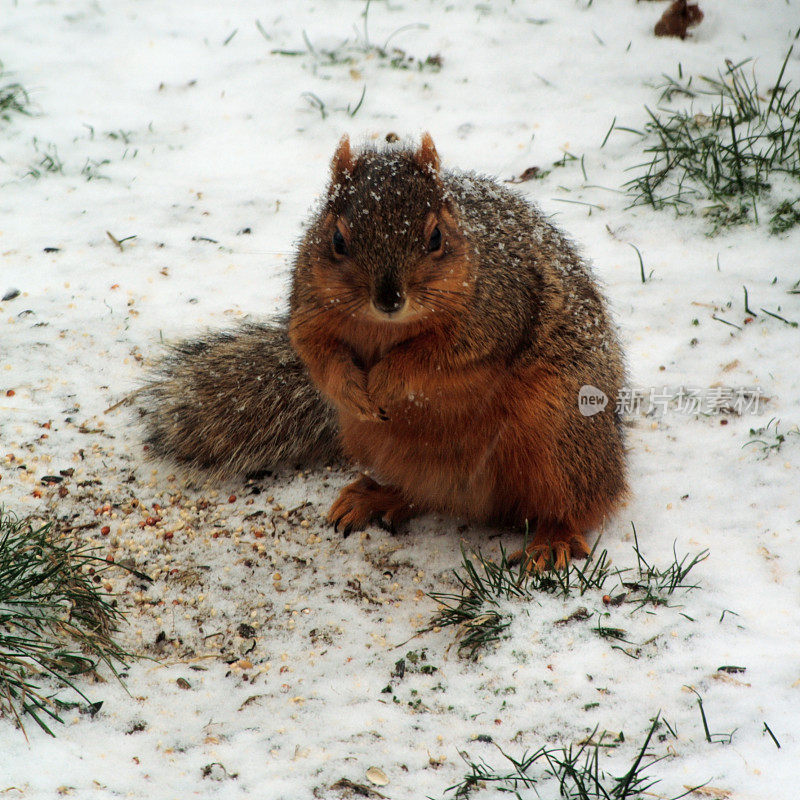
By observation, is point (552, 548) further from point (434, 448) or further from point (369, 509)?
point (369, 509)

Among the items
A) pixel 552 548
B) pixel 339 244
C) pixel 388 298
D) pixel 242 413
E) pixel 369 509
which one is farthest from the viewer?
pixel 242 413

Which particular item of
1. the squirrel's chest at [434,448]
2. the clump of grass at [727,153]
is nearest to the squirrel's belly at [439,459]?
the squirrel's chest at [434,448]

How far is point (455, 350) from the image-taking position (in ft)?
9.50

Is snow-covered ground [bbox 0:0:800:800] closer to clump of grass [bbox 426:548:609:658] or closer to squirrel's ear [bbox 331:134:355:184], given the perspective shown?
clump of grass [bbox 426:548:609:658]

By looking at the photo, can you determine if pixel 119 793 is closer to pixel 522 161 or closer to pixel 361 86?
pixel 522 161

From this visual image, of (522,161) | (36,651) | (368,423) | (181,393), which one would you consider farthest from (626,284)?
(36,651)

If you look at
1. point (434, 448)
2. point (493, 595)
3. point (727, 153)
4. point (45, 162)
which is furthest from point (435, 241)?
point (45, 162)

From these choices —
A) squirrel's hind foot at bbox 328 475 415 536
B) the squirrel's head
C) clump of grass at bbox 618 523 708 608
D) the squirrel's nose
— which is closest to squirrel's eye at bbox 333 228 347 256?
the squirrel's head

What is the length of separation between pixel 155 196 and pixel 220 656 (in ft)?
10.6

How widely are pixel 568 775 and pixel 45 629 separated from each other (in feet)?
4.76

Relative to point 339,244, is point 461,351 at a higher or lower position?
lower

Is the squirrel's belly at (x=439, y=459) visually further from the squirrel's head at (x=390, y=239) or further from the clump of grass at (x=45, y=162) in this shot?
the clump of grass at (x=45, y=162)

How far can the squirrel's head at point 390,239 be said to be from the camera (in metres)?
2.61

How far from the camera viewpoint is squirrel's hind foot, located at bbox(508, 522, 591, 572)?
297 centimetres
